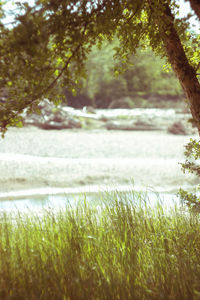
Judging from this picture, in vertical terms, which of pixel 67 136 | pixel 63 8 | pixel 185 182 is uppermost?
pixel 63 8

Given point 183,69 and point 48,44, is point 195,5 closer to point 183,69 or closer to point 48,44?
point 183,69

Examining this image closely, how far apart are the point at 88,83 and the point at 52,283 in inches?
911

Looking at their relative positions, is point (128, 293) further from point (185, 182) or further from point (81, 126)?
point (81, 126)

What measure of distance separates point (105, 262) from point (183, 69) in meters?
1.70

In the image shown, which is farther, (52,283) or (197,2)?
(197,2)

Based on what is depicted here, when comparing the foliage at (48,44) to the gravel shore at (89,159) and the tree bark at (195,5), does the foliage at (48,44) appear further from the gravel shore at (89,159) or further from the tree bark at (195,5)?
the gravel shore at (89,159)

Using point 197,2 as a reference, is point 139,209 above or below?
below

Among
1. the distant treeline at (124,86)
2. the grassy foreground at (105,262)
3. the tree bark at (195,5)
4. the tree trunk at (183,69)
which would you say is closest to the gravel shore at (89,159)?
the grassy foreground at (105,262)

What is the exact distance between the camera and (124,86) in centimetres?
2564

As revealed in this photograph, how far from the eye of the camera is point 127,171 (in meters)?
11.2

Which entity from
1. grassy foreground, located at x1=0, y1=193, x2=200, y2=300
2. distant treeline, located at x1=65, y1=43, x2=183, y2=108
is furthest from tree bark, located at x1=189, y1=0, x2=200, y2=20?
distant treeline, located at x1=65, y1=43, x2=183, y2=108

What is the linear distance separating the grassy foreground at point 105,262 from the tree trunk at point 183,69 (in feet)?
3.56

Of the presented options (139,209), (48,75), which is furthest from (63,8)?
(139,209)

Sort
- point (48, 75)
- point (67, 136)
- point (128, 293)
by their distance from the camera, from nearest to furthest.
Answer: point (128, 293) → point (48, 75) → point (67, 136)
